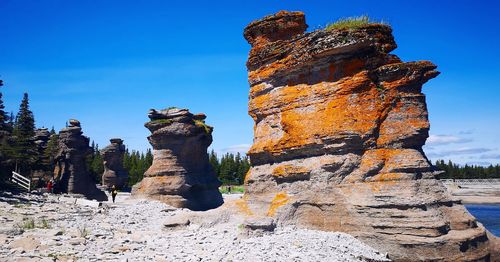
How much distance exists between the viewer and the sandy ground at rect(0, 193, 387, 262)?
13.5 meters

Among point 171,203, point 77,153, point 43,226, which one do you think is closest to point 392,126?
point 43,226

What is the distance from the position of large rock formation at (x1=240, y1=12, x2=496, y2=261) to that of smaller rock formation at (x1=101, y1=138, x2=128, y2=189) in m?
43.5

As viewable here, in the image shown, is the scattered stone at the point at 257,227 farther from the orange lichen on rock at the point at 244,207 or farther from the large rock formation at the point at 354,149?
the orange lichen on rock at the point at 244,207

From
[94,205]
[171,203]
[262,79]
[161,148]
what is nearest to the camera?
[262,79]

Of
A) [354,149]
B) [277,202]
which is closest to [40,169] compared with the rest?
[277,202]

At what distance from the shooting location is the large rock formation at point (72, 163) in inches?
1642

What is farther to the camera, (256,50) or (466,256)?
(256,50)

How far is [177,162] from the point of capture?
131ft

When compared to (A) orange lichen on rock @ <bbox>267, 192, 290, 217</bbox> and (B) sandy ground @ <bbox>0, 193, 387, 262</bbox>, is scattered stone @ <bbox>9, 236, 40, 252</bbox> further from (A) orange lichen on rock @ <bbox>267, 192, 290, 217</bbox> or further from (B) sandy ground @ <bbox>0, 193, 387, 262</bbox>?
(A) orange lichen on rock @ <bbox>267, 192, 290, 217</bbox>

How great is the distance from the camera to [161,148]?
40.5 metres

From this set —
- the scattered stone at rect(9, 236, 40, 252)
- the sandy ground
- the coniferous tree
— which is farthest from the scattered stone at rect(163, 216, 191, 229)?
the coniferous tree

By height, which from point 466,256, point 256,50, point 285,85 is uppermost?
point 256,50

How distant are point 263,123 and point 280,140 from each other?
1.94 m

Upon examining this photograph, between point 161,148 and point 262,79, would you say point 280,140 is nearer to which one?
point 262,79
